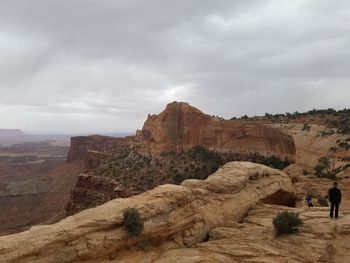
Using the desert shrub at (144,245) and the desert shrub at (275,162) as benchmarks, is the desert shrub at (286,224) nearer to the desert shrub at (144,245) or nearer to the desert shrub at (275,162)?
the desert shrub at (144,245)

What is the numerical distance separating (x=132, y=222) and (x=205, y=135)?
5284cm

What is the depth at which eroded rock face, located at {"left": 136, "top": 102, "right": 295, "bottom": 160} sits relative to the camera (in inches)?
2215

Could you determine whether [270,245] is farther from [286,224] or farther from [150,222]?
[150,222]

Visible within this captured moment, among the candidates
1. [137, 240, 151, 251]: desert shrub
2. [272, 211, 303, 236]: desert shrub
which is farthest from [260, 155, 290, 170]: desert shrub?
[137, 240, 151, 251]: desert shrub

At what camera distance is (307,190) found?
89.2ft

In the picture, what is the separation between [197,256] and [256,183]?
8300 millimetres

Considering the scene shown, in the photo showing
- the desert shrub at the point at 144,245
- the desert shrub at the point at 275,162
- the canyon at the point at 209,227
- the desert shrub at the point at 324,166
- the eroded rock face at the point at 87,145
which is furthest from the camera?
the eroded rock face at the point at 87,145

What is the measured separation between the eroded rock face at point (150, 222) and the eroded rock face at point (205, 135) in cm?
3729

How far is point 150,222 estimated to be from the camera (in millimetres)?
13648

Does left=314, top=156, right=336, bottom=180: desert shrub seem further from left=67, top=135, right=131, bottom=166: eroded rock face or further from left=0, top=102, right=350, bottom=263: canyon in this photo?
left=67, top=135, right=131, bottom=166: eroded rock face

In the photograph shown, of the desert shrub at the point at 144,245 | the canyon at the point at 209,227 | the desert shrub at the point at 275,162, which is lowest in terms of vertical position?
the desert shrub at the point at 144,245

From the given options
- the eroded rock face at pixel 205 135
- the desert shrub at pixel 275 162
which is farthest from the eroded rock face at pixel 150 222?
the eroded rock face at pixel 205 135

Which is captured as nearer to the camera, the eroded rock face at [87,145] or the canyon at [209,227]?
the canyon at [209,227]

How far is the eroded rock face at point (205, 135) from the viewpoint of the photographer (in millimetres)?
56250
